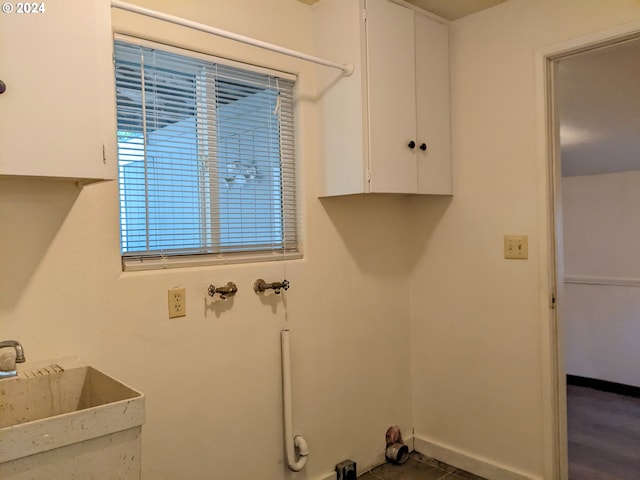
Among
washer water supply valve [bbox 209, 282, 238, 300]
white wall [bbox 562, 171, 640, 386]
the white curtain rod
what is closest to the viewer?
the white curtain rod

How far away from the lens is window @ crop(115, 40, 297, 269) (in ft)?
6.09

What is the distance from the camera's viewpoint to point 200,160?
2051mm

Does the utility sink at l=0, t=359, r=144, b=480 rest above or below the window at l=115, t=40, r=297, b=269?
below

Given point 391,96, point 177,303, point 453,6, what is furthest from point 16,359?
point 453,6

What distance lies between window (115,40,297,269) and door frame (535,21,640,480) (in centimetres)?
117

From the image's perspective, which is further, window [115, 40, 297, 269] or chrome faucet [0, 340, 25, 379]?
window [115, 40, 297, 269]

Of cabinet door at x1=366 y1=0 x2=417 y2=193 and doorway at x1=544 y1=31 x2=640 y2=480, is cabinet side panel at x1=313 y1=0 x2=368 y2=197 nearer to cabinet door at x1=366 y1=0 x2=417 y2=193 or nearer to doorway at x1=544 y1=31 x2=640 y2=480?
cabinet door at x1=366 y1=0 x2=417 y2=193

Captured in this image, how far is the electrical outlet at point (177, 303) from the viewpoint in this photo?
1.89 meters

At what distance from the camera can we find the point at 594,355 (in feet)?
13.0

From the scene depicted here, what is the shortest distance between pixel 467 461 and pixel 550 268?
112 cm

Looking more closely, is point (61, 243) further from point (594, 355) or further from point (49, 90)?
point (594, 355)

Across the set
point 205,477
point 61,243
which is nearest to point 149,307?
point 61,243

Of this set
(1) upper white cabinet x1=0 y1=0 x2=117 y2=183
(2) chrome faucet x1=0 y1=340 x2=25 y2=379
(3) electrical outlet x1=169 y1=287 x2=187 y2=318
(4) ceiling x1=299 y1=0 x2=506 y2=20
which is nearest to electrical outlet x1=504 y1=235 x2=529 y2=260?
(4) ceiling x1=299 y1=0 x2=506 y2=20

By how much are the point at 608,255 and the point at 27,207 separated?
3987mm
